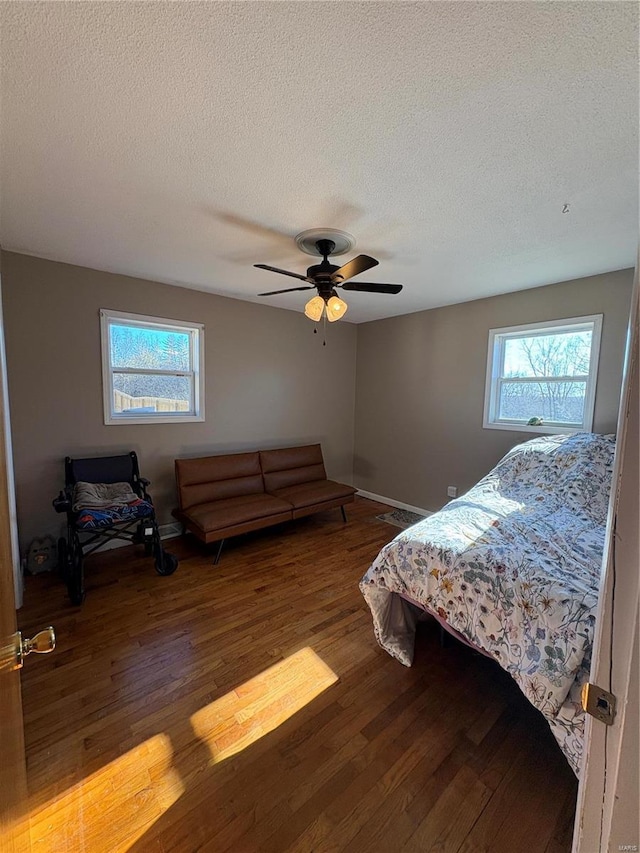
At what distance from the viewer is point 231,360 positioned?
3.78 meters

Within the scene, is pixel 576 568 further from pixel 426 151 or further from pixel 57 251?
pixel 57 251

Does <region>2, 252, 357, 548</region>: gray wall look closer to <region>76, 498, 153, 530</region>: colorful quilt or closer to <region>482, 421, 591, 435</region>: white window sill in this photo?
<region>76, 498, 153, 530</region>: colorful quilt

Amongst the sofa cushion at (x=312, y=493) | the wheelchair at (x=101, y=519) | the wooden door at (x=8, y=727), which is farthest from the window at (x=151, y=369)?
the wooden door at (x=8, y=727)

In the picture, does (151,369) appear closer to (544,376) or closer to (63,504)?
(63,504)

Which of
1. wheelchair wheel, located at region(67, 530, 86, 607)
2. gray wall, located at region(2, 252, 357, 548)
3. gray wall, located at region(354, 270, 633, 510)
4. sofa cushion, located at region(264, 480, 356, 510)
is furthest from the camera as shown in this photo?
sofa cushion, located at region(264, 480, 356, 510)

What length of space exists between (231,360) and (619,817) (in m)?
3.80

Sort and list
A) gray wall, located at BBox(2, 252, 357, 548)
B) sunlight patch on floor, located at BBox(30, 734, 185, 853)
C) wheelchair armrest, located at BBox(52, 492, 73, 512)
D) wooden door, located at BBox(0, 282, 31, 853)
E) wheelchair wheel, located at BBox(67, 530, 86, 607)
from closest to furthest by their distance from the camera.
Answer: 1. wooden door, located at BBox(0, 282, 31, 853)
2. sunlight patch on floor, located at BBox(30, 734, 185, 853)
3. wheelchair wheel, located at BBox(67, 530, 86, 607)
4. wheelchair armrest, located at BBox(52, 492, 73, 512)
5. gray wall, located at BBox(2, 252, 357, 548)

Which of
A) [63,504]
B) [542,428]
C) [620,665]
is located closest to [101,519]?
[63,504]

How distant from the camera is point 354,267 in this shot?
205 cm

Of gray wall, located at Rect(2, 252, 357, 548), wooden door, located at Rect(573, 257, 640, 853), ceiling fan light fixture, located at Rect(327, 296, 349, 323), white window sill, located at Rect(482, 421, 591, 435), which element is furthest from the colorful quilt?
white window sill, located at Rect(482, 421, 591, 435)

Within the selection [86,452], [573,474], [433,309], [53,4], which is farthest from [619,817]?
[433,309]

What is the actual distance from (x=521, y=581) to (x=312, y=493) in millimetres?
2433

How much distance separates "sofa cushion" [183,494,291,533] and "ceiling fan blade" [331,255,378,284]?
2103mm

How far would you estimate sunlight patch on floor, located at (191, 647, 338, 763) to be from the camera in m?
1.47
